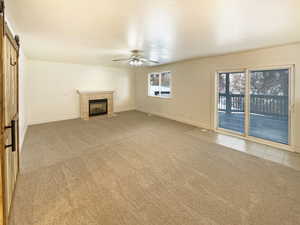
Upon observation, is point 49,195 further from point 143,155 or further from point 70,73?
point 70,73

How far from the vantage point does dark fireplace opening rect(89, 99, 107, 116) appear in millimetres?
6832

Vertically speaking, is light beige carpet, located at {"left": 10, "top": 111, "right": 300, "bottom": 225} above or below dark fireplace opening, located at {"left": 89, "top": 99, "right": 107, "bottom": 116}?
below

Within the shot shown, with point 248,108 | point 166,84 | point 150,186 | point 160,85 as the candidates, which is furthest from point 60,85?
point 248,108

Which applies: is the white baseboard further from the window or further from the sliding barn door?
the sliding barn door

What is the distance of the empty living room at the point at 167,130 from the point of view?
1.72 meters

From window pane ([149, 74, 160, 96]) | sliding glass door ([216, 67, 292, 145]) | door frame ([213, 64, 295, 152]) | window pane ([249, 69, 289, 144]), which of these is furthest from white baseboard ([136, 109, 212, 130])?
window pane ([249, 69, 289, 144])

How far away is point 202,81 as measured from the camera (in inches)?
203

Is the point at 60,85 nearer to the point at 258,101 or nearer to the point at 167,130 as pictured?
the point at 167,130

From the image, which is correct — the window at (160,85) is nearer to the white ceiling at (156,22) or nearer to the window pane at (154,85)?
the window pane at (154,85)

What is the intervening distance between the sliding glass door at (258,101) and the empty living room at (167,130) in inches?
1.1

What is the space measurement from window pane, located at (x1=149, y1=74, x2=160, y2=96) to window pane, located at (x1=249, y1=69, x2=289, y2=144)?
4088 mm

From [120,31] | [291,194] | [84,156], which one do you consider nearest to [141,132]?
[84,156]

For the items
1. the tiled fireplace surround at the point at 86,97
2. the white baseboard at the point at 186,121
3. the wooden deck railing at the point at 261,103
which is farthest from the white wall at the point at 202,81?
the tiled fireplace surround at the point at 86,97

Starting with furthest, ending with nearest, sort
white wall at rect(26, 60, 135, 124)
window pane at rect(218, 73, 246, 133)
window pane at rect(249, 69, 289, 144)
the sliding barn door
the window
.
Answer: the window, white wall at rect(26, 60, 135, 124), window pane at rect(218, 73, 246, 133), window pane at rect(249, 69, 289, 144), the sliding barn door
